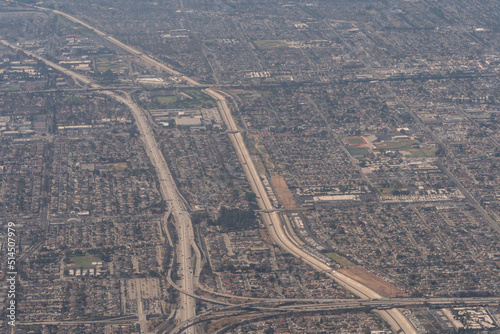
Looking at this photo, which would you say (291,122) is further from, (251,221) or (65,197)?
(65,197)

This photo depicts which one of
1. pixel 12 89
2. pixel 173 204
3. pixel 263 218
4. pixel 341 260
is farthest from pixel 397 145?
pixel 12 89

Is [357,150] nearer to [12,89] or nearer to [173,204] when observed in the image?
[173,204]

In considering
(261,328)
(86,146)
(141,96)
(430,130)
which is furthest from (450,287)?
(141,96)

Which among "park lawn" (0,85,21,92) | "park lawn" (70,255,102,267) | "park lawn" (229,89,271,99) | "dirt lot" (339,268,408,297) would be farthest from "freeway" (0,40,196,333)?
"dirt lot" (339,268,408,297)

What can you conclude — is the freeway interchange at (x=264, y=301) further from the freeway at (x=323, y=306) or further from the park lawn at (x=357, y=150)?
the park lawn at (x=357, y=150)

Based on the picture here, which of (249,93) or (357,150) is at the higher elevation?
(357,150)

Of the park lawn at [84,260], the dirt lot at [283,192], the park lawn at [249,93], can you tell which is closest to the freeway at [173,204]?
the park lawn at [84,260]

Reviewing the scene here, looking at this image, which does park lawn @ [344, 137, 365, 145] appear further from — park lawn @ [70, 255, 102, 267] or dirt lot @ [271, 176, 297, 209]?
park lawn @ [70, 255, 102, 267]
